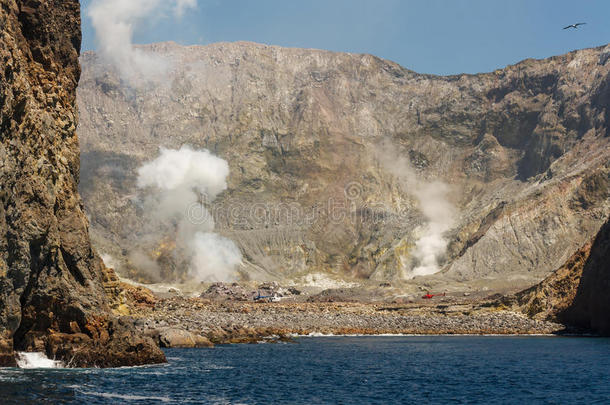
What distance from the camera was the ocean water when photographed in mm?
45031

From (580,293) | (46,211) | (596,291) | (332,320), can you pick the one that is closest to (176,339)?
(46,211)

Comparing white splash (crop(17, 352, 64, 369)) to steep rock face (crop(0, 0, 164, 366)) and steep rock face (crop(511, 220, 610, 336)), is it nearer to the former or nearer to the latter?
steep rock face (crop(0, 0, 164, 366))

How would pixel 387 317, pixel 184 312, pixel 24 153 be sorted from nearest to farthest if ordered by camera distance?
pixel 24 153 → pixel 184 312 → pixel 387 317

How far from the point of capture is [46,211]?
5197 cm

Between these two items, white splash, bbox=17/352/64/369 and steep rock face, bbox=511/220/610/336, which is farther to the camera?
steep rock face, bbox=511/220/610/336

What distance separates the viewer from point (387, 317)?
149500 mm

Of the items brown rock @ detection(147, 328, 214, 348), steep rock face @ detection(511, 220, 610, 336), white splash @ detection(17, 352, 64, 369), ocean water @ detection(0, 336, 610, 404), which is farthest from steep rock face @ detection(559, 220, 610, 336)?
white splash @ detection(17, 352, 64, 369)

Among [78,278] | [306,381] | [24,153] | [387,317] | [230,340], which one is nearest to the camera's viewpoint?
[24,153]

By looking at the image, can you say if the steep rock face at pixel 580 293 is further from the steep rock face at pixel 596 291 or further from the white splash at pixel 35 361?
the white splash at pixel 35 361

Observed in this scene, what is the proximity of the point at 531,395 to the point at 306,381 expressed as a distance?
1817 centimetres

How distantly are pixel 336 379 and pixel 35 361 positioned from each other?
24629mm

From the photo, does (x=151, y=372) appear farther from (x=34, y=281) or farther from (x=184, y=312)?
(x=184, y=312)

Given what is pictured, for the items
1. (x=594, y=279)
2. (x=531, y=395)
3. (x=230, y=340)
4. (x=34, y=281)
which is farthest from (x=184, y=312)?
(x=531, y=395)

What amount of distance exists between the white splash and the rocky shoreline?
40689 mm
